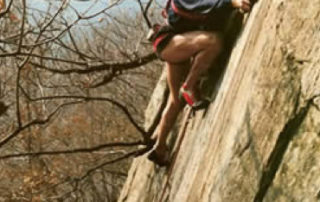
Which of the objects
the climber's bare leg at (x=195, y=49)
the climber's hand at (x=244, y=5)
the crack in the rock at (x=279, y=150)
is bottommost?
the crack in the rock at (x=279, y=150)

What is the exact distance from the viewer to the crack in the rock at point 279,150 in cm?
293

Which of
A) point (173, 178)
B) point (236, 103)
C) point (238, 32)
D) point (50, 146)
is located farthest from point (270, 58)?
point (50, 146)

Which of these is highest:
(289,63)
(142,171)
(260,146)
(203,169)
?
(289,63)

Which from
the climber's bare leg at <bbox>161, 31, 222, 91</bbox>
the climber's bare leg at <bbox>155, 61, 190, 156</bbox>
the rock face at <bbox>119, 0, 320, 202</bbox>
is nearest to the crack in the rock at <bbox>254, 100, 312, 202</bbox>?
the rock face at <bbox>119, 0, 320, 202</bbox>

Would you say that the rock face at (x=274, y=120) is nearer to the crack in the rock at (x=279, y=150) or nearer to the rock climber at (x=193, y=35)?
the crack in the rock at (x=279, y=150)

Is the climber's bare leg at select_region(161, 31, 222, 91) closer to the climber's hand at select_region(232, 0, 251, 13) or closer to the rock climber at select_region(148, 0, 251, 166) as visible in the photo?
the rock climber at select_region(148, 0, 251, 166)

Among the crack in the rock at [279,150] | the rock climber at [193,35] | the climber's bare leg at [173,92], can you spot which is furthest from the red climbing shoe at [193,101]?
the crack in the rock at [279,150]

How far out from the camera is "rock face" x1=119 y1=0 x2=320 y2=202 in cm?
283

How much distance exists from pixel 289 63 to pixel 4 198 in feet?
59.3

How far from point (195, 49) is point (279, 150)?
6.45ft

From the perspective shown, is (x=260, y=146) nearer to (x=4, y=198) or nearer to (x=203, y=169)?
(x=203, y=169)

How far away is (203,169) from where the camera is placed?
393cm

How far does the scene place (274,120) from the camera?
3027mm

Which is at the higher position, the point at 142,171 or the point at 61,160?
the point at 142,171
